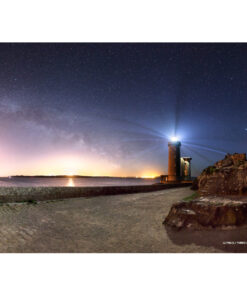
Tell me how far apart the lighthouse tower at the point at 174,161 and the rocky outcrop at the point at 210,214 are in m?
17.8

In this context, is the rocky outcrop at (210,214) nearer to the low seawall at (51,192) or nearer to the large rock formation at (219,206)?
the large rock formation at (219,206)

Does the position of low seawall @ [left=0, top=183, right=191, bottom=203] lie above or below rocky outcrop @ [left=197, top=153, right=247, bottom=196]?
below

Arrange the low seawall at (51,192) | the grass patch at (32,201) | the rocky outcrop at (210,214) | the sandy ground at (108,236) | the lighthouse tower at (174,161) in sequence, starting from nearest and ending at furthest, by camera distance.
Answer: the sandy ground at (108,236)
the rocky outcrop at (210,214)
the grass patch at (32,201)
the low seawall at (51,192)
the lighthouse tower at (174,161)

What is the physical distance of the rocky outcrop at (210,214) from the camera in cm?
448

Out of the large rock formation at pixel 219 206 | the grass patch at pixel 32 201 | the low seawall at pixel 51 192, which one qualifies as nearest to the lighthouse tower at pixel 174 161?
the low seawall at pixel 51 192

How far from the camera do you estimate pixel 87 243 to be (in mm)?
4637

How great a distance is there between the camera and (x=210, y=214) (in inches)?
185

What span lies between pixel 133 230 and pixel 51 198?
798cm

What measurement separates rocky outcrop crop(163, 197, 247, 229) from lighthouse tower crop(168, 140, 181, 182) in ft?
58.5

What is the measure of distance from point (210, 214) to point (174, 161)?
60.7 ft

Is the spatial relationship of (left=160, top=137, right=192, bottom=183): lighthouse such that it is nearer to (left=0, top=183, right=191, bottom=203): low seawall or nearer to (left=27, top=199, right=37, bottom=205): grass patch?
(left=0, top=183, right=191, bottom=203): low seawall

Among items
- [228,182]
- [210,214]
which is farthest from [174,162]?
[210,214]

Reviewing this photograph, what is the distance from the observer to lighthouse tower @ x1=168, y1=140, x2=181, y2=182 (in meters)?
22.7

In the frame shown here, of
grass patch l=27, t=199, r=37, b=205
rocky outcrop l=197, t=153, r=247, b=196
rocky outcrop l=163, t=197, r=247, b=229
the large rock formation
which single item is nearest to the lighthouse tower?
grass patch l=27, t=199, r=37, b=205
